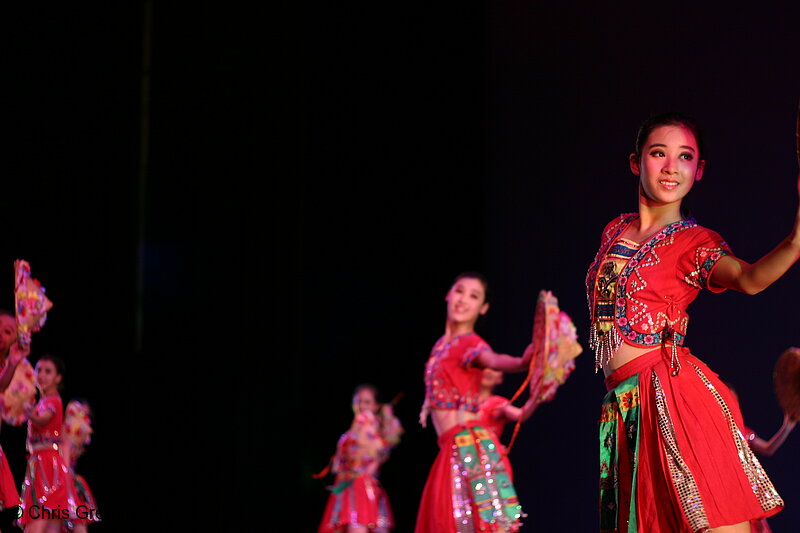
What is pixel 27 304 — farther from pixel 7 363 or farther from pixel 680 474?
pixel 680 474

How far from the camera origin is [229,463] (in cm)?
506

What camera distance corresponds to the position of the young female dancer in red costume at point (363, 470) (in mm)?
4961

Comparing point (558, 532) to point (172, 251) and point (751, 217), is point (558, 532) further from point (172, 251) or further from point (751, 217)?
point (172, 251)

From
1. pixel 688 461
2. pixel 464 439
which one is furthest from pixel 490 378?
pixel 688 461

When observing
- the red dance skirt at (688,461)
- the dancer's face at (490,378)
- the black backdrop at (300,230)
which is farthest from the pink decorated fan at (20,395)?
the red dance skirt at (688,461)

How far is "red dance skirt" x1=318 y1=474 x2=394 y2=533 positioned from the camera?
195 inches

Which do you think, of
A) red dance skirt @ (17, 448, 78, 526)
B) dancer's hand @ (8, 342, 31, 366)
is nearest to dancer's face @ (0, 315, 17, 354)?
dancer's hand @ (8, 342, 31, 366)

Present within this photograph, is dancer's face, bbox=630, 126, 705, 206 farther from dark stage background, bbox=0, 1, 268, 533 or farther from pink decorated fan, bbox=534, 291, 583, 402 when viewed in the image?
dark stage background, bbox=0, 1, 268, 533

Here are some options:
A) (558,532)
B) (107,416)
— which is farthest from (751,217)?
(107,416)

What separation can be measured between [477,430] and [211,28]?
8.67 ft

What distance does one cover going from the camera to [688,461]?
2469 mm

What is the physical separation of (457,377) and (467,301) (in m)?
0.38

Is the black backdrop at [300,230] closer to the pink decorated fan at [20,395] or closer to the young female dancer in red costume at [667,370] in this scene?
the pink decorated fan at [20,395]

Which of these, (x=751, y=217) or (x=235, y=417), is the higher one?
(x=751, y=217)
